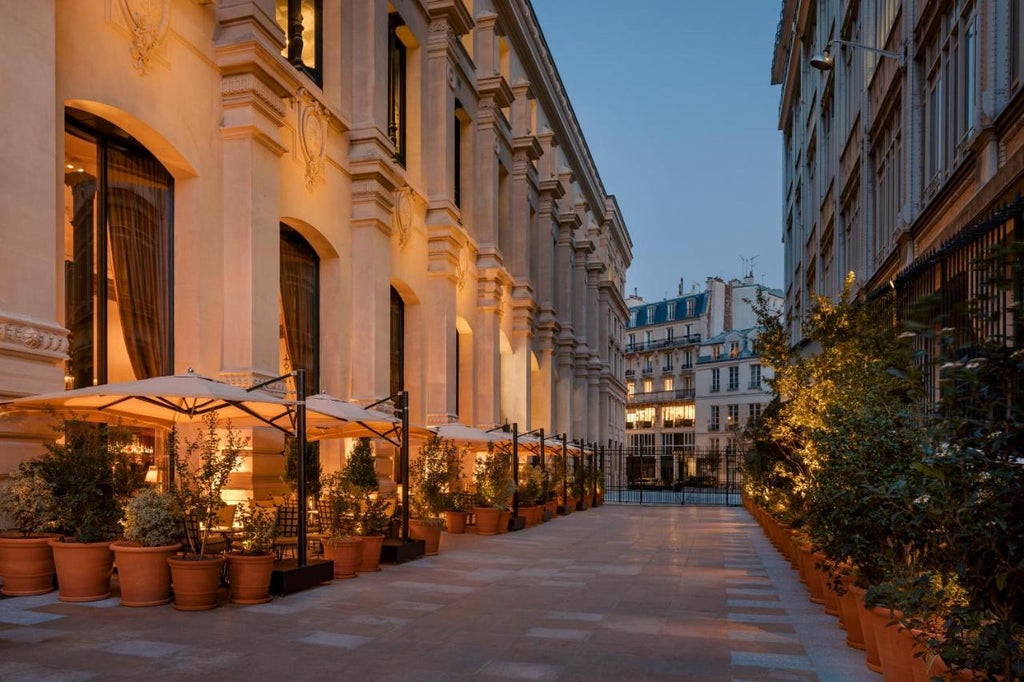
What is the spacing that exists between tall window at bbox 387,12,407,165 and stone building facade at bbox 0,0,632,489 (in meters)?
0.10

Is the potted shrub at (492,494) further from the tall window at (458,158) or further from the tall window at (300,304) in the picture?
the tall window at (458,158)

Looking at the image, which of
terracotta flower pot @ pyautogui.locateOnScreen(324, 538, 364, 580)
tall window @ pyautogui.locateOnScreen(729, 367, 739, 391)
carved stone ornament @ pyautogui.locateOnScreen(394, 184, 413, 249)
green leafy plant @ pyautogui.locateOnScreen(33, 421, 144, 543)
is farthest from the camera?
tall window @ pyautogui.locateOnScreen(729, 367, 739, 391)

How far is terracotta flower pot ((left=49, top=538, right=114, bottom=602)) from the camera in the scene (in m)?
9.23

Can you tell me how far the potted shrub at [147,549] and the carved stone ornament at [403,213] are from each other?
13.8m

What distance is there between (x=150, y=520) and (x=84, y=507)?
0.85 m

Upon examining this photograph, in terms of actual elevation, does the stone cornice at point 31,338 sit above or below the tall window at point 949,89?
below

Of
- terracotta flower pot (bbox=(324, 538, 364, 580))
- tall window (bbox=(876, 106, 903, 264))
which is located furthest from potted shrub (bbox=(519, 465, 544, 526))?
tall window (bbox=(876, 106, 903, 264))

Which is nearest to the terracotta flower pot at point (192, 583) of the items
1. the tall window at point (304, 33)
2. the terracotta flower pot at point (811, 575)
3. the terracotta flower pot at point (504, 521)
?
the terracotta flower pot at point (811, 575)

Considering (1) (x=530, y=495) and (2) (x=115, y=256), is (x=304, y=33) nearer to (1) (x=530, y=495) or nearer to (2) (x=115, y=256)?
(2) (x=115, y=256)

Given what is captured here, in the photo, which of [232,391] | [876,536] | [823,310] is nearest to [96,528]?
[232,391]

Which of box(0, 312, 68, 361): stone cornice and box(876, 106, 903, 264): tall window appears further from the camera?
box(876, 106, 903, 264): tall window

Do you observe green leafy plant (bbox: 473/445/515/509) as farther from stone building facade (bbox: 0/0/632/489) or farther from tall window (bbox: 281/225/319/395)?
tall window (bbox: 281/225/319/395)

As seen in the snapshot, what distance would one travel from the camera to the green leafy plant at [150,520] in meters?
9.38

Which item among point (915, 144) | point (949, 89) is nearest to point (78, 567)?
point (949, 89)
